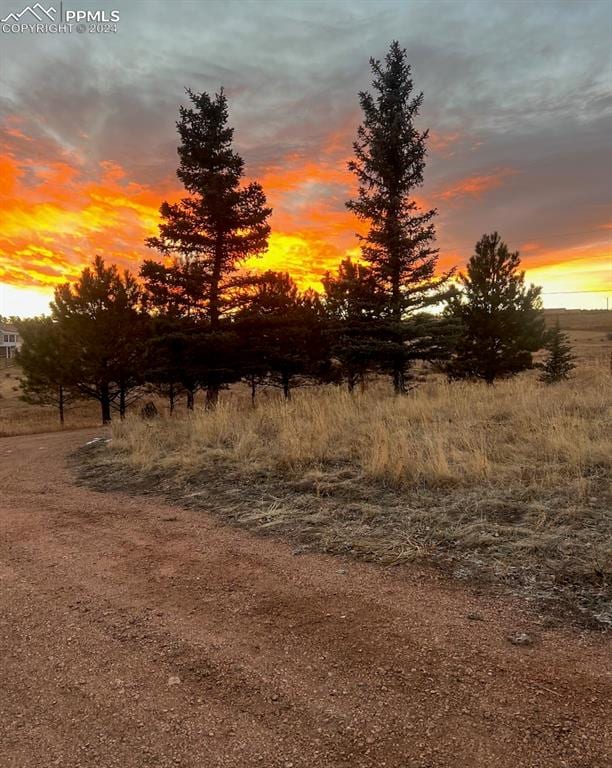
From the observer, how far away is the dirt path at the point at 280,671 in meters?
2.17

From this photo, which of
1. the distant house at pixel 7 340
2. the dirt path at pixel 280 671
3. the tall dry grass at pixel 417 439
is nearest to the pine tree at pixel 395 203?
the tall dry grass at pixel 417 439

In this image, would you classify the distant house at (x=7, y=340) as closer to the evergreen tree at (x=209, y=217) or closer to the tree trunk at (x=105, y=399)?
the tree trunk at (x=105, y=399)

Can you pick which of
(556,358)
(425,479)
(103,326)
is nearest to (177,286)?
(103,326)

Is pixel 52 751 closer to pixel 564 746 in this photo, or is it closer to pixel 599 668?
pixel 564 746

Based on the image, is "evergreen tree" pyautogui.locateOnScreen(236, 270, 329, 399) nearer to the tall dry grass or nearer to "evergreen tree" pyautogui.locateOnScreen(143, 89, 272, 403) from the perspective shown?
"evergreen tree" pyautogui.locateOnScreen(143, 89, 272, 403)

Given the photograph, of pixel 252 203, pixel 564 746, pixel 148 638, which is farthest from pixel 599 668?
pixel 252 203

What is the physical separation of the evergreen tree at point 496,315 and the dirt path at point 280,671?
894 inches

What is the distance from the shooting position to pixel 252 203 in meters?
20.1

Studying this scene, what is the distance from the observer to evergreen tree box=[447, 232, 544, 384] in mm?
24609

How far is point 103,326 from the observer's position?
838 inches

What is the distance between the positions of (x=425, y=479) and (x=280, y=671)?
3860 millimetres

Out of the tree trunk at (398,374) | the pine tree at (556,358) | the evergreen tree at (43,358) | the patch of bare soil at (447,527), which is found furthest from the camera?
the pine tree at (556,358)

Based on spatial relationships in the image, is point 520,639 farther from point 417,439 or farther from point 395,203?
point 395,203

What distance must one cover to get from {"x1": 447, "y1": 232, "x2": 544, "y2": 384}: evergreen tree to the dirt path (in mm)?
22712
